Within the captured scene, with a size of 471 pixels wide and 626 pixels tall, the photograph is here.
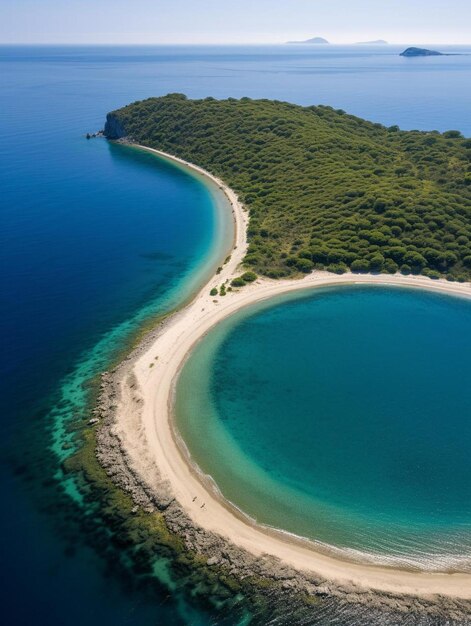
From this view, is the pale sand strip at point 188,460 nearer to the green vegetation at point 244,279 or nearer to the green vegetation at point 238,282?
the green vegetation at point 238,282

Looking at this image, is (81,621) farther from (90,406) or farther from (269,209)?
(269,209)

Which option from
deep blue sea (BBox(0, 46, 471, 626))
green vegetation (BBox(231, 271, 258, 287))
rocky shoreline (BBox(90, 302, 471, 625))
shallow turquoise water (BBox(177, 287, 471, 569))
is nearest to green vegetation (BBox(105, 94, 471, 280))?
green vegetation (BBox(231, 271, 258, 287))

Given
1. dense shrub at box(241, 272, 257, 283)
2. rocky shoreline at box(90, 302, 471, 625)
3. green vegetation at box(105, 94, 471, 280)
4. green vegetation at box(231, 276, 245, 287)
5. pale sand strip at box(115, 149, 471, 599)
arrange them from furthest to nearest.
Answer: green vegetation at box(105, 94, 471, 280), dense shrub at box(241, 272, 257, 283), green vegetation at box(231, 276, 245, 287), pale sand strip at box(115, 149, 471, 599), rocky shoreline at box(90, 302, 471, 625)

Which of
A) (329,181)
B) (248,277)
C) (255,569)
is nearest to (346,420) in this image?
(255,569)

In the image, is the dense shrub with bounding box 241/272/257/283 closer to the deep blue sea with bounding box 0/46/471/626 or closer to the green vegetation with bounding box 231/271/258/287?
the green vegetation with bounding box 231/271/258/287

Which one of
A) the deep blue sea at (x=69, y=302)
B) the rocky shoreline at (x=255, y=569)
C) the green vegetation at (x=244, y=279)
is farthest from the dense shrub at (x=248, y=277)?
the rocky shoreline at (x=255, y=569)

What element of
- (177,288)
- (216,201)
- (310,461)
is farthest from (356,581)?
(216,201)
